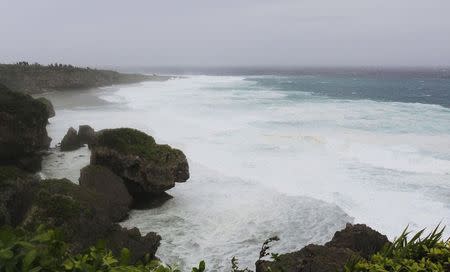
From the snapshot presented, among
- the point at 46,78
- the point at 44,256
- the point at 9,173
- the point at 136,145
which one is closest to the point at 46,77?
the point at 46,78

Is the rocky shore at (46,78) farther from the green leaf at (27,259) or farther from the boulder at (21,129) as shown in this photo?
the green leaf at (27,259)

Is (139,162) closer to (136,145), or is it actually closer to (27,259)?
(136,145)

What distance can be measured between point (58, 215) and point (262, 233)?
176 inches

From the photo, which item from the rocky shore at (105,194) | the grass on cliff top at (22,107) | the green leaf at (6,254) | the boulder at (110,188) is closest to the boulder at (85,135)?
the rocky shore at (105,194)

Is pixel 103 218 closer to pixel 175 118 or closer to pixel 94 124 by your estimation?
pixel 94 124

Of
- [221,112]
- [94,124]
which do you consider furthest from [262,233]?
[221,112]

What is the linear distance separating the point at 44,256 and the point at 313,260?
15.9 feet

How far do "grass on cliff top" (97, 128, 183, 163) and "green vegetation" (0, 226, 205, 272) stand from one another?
30.3 ft

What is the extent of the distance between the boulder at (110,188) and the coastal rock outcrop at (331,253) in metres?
5.06

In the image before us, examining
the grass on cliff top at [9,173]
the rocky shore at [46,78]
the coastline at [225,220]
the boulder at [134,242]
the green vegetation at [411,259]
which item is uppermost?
the rocky shore at [46,78]

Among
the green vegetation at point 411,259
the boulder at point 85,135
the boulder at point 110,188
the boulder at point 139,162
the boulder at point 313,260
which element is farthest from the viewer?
the boulder at point 85,135

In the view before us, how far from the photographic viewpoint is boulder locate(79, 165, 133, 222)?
10312 millimetres

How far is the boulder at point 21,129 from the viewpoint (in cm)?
1315

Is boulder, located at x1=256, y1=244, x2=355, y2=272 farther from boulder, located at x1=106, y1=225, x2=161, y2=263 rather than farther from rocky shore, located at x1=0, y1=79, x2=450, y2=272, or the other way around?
boulder, located at x1=106, y1=225, x2=161, y2=263
